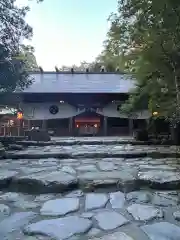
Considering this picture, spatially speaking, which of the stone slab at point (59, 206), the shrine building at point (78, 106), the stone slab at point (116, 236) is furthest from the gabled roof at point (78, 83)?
the stone slab at point (116, 236)

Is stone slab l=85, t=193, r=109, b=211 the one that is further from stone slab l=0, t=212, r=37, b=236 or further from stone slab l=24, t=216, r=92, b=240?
stone slab l=0, t=212, r=37, b=236

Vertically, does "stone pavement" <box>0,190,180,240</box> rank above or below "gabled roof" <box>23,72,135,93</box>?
below

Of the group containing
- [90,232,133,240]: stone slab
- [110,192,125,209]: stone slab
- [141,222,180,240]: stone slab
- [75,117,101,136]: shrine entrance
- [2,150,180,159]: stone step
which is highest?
[75,117,101,136]: shrine entrance

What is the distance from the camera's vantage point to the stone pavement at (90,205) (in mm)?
1839

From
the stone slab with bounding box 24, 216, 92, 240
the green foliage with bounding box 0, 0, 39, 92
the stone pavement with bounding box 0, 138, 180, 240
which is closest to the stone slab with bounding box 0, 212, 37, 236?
the stone pavement with bounding box 0, 138, 180, 240

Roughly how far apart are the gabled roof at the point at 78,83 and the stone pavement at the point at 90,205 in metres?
11.6

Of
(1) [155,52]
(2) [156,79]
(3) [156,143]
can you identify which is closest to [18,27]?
(1) [155,52]

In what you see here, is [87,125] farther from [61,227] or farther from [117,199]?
[61,227]

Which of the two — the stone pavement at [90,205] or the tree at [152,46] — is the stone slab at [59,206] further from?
the tree at [152,46]

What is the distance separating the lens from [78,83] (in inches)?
649

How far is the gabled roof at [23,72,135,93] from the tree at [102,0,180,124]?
628cm

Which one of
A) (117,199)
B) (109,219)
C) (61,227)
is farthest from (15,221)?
(117,199)

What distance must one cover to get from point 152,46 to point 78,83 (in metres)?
11.0

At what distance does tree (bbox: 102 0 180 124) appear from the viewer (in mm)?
4113
